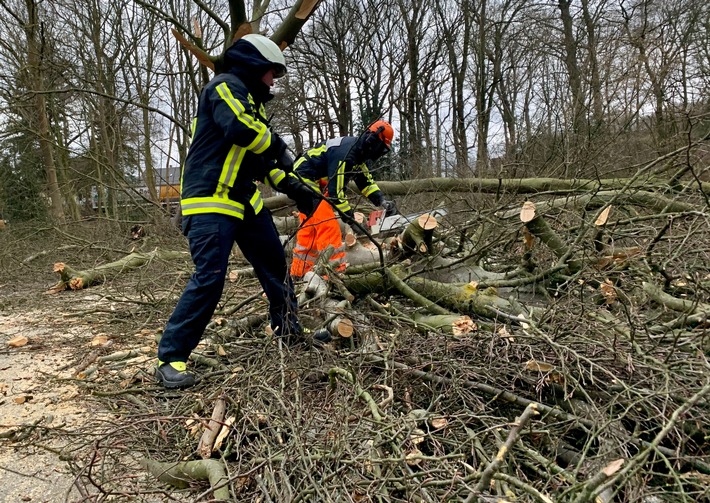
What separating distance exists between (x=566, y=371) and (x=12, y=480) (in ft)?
7.52

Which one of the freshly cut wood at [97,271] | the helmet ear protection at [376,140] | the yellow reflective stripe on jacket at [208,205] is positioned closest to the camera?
the yellow reflective stripe on jacket at [208,205]

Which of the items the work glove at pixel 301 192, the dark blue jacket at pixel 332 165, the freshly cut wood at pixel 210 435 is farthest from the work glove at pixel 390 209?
the freshly cut wood at pixel 210 435

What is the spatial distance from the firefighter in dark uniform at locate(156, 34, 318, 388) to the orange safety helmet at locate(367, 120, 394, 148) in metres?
1.56

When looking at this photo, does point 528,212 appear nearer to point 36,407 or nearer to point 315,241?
point 315,241

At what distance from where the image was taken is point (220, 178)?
8.63ft

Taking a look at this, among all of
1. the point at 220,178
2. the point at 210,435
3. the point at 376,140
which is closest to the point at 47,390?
the point at 210,435

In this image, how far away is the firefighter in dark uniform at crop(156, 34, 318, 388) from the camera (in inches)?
101

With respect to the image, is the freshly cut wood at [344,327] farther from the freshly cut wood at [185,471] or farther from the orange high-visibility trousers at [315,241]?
the orange high-visibility trousers at [315,241]

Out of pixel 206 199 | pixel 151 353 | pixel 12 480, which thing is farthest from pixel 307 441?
pixel 151 353

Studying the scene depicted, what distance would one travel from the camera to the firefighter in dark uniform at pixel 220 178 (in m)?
2.56

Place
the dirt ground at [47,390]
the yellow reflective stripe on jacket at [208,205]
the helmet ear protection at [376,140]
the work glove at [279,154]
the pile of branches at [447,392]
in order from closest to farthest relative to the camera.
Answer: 1. the pile of branches at [447,392]
2. the dirt ground at [47,390]
3. the yellow reflective stripe on jacket at [208,205]
4. the work glove at [279,154]
5. the helmet ear protection at [376,140]

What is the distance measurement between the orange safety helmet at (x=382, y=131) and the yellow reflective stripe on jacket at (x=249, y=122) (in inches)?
71.7

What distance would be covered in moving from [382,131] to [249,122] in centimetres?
202

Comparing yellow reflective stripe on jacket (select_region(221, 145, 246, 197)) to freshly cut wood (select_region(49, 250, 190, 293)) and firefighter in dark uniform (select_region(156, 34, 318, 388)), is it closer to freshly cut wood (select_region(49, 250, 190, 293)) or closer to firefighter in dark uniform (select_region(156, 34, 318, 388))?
firefighter in dark uniform (select_region(156, 34, 318, 388))
